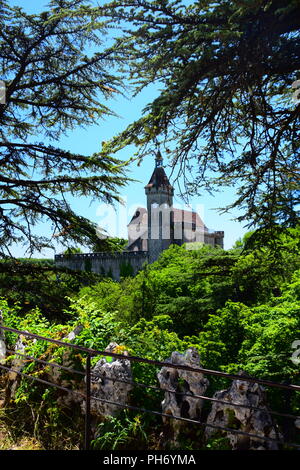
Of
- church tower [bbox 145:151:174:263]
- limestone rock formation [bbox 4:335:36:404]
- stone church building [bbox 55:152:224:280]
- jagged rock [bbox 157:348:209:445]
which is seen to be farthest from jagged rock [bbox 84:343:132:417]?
stone church building [bbox 55:152:224:280]

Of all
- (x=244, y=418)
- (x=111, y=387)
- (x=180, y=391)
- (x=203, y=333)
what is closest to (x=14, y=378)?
(x=111, y=387)

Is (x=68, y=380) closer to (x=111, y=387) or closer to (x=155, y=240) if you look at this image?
(x=111, y=387)

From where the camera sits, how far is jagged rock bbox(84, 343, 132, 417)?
12.9ft

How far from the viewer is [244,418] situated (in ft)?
12.2

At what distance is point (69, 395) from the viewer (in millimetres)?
4227

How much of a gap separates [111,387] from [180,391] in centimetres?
64

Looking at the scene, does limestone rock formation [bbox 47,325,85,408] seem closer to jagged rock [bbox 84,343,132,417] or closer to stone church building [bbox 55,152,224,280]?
jagged rock [bbox 84,343,132,417]

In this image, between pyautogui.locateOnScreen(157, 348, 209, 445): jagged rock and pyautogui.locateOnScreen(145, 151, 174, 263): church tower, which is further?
pyautogui.locateOnScreen(145, 151, 174, 263): church tower

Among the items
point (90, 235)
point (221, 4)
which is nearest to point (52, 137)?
point (90, 235)

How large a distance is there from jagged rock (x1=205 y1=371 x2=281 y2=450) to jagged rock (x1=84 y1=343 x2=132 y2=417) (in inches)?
31.8

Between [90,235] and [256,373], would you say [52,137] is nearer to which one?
[90,235]

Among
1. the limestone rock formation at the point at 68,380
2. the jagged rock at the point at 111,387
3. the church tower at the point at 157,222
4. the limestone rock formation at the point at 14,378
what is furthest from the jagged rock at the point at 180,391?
the church tower at the point at 157,222

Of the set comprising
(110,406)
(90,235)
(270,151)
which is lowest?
(110,406)

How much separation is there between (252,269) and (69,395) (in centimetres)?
668
